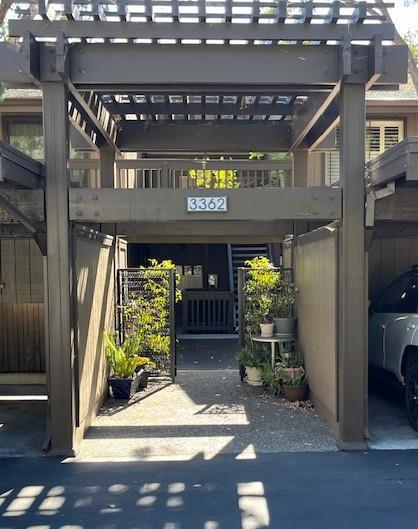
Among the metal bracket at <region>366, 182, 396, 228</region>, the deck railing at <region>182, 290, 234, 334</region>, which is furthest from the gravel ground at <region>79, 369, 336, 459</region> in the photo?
the deck railing at <region>182, 290, 234, 334</region>

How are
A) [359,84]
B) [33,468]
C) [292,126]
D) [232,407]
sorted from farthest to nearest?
[292,126], [232,407], [359,84], [33,468]

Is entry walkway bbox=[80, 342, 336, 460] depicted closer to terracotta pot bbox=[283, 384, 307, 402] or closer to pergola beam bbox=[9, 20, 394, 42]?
terracotta pot bbox=[283, 384, 307, 402]

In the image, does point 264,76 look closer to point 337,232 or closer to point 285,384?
point 337,232

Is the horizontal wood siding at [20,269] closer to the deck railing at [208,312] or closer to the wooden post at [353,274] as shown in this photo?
the wooden post at [353,274]

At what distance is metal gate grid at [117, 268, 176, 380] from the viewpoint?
786 centimetres

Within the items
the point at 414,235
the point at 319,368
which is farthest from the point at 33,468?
the point at 414,235

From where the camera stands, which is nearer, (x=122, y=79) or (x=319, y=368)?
(x=122, y=79)

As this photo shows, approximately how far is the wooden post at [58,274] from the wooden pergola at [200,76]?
0.03 feet

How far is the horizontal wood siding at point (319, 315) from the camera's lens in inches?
218

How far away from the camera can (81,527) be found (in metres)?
3.62

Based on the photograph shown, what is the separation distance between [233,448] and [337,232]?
97.9 inches

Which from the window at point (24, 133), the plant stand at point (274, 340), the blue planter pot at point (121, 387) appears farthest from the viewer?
the window at point (24, 133)

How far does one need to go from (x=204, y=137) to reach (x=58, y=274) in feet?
12.4

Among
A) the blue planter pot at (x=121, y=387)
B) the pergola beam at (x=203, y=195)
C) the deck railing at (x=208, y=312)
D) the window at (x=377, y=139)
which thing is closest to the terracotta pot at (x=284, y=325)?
the blue planter pot at (x=121, y=387)
